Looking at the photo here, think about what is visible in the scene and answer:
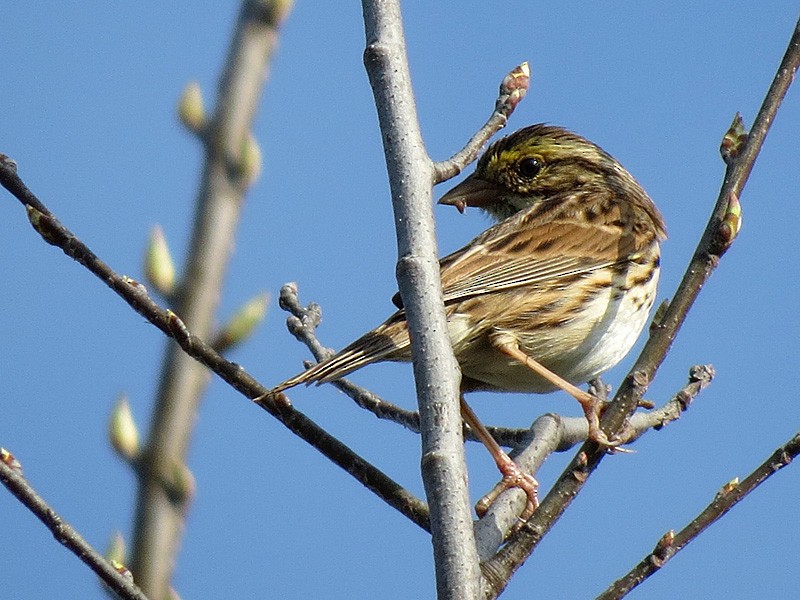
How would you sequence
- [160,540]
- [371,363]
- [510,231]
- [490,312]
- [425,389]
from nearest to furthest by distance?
[160,540] < [425,389] < [371,363] < [490,312] < [510,231]

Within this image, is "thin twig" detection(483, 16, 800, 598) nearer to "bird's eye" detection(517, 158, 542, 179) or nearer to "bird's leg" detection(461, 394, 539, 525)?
"bird's leg" detection(461, 394, 539, 525)

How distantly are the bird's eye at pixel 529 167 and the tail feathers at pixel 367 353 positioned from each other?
Result: 206 cm

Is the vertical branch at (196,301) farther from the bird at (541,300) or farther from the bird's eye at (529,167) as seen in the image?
the bird's eye at (529,167)

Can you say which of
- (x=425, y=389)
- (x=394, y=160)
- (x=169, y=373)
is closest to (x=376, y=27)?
(x=394, y=160)

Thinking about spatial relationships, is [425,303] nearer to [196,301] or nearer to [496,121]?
[196,301]

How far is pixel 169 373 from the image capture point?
2.00 m

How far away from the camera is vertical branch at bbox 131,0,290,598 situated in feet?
6.33

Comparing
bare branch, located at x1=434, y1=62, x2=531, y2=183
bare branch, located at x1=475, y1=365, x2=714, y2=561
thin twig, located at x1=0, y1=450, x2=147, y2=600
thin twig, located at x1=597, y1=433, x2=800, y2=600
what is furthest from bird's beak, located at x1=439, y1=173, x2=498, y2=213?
thin twig, located at x1=0, y1=450, x2=147, y2=600

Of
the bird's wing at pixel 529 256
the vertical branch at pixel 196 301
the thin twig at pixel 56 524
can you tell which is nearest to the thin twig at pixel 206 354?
the thin twig at pixel 56 524

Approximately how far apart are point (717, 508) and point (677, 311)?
0.55 m

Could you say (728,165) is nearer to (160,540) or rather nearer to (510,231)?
(160,540)

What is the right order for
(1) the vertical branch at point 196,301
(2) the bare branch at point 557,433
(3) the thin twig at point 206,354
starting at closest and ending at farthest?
(1) the vertical branch at point 196,301, (3) the thin twig at point 206,354, (2) the bare branch at point 557,433

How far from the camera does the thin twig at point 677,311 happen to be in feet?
10.1

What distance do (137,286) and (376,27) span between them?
0.93m
